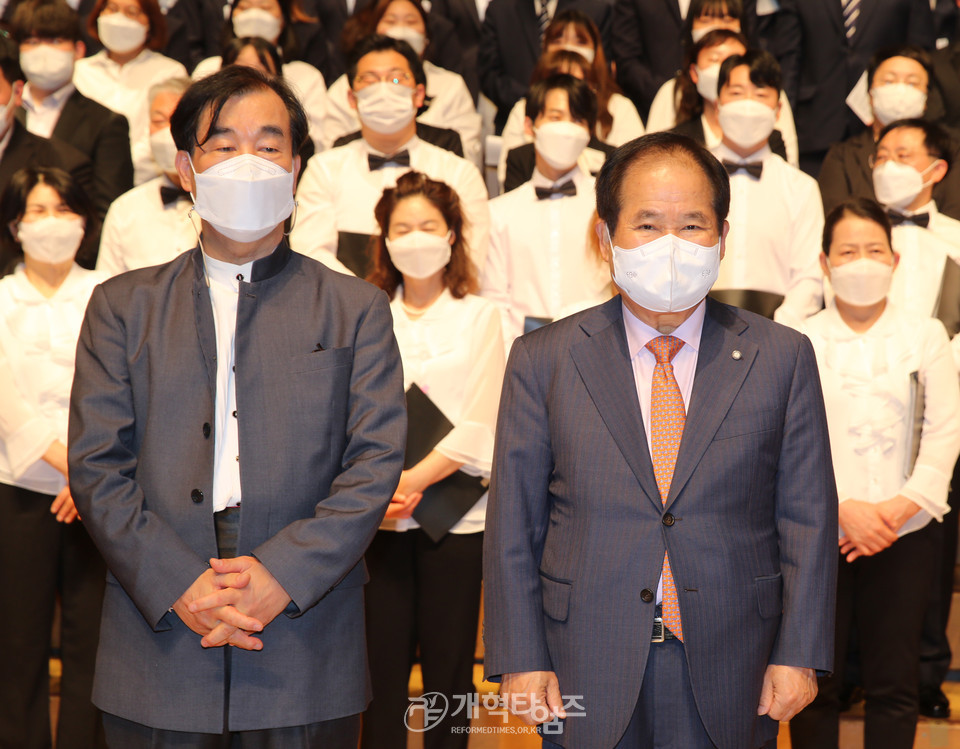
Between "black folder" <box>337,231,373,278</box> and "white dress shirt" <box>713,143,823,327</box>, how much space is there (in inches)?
56.2

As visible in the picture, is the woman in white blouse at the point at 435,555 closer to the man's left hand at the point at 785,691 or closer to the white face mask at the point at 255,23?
the man's left hand at the point at 785,691

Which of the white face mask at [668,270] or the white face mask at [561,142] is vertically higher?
the white face mask at [561,142]

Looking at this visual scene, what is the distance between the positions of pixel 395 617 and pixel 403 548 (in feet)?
0.72

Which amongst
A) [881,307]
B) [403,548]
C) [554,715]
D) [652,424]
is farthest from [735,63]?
[554,715]

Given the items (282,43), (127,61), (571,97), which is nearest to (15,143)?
(127,61)

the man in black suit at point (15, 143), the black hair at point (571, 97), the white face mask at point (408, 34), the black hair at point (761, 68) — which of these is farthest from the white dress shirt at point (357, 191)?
the white face mask at point (408, 34)

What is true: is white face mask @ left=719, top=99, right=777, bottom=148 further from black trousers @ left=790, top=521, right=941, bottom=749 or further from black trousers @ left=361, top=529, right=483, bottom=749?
black trousers @ left=361, top=529, right=483, bottom=749

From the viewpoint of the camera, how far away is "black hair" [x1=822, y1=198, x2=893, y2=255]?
3695 mm

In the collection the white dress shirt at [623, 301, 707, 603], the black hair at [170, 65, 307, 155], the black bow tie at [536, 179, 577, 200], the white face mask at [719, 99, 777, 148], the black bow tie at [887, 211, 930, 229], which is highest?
the white face mask at [719, 99, 777, 148]

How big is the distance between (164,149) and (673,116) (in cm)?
260

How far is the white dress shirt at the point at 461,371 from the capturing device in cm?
355

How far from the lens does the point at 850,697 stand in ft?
13.2

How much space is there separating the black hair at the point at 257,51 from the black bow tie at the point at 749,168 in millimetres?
2159

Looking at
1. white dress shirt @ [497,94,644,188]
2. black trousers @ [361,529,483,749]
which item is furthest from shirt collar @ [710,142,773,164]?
black trousers @ [361,529,483,749]
